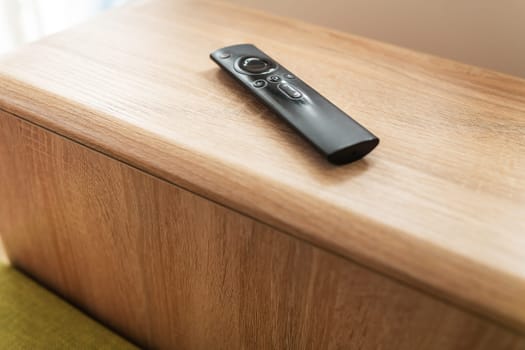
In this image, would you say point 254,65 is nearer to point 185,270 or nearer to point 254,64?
point 254,64

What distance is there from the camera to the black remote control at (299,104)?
44 cm

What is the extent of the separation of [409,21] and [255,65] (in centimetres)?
36

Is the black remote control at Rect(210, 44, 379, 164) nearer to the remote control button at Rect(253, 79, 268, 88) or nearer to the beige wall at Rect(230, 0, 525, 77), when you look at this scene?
the remote control button at Rect(253, 79, 268, 88)

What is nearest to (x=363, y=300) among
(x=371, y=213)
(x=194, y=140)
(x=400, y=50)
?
(x=371, y=213)

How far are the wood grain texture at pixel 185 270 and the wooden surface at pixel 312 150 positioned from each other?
0.07 feet

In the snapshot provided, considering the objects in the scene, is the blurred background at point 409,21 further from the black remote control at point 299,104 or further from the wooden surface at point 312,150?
the black remote control at point 299,104

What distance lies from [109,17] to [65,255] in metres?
0.32

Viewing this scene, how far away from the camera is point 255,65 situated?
0.56m

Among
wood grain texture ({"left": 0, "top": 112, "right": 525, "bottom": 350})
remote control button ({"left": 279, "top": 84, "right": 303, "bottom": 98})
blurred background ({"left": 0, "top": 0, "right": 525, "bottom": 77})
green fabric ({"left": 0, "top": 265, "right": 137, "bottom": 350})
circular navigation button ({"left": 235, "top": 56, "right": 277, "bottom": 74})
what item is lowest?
green fabric ({"left": 0, "top": 265, "right": 137, "bottom": 350})

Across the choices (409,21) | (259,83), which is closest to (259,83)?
(259,83)

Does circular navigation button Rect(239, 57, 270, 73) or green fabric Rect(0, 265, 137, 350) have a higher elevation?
circular navigation button Rect(239, 57, 270, 73)

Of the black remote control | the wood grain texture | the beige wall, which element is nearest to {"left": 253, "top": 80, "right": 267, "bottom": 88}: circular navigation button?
the black remote control

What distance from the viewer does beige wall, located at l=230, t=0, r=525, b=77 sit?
732 mm

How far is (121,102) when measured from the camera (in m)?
0.51
